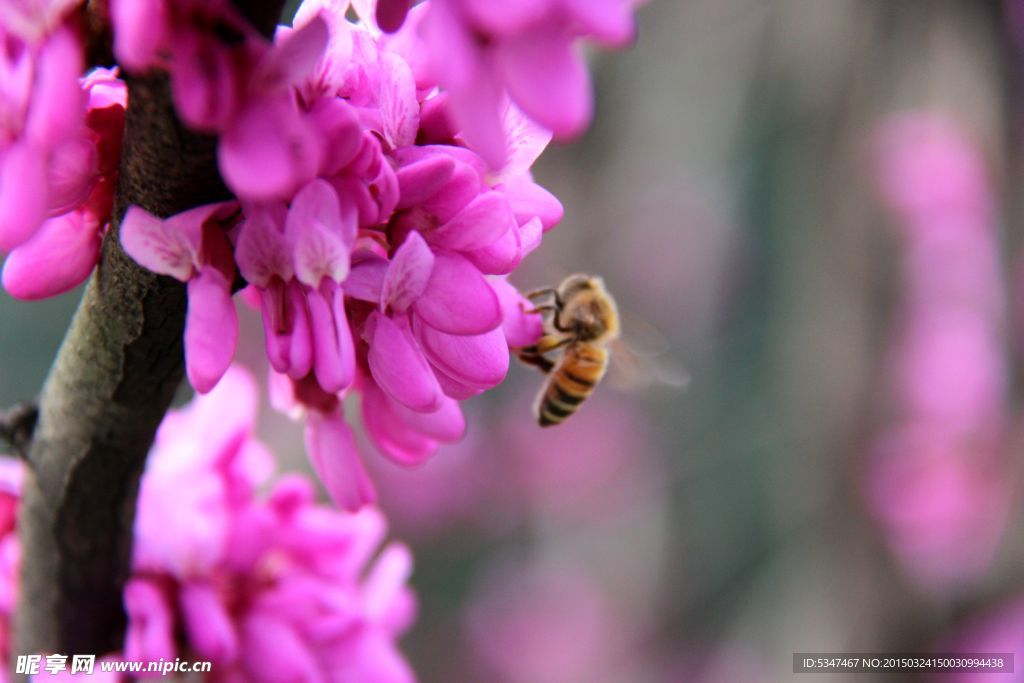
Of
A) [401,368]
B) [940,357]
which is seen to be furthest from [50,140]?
[940,357]

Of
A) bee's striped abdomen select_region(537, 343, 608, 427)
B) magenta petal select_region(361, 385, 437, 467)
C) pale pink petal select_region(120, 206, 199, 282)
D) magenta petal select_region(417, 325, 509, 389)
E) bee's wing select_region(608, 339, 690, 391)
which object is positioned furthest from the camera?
bee's wing select_region(608, 339, 690, 391)

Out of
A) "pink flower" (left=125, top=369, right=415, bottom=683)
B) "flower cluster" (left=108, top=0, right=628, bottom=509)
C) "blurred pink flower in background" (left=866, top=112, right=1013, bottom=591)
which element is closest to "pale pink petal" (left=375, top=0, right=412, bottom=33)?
"flower cluster" (left=108, top=0, right=628, bottom=509)

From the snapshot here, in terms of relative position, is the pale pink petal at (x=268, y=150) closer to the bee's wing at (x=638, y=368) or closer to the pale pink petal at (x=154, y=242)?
the pale pink petal at (x=154, y=242)

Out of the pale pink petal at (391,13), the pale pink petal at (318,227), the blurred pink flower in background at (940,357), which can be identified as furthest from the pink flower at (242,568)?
the blurred pink flower in background at (940,357)

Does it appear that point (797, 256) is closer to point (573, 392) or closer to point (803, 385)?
point (803, 385)

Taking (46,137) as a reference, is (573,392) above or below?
above

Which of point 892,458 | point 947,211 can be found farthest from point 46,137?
point 947,211

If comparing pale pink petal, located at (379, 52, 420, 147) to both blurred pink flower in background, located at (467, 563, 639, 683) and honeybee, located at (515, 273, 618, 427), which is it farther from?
blurred pink flower in background, located at (467, 563, 639, 683)
